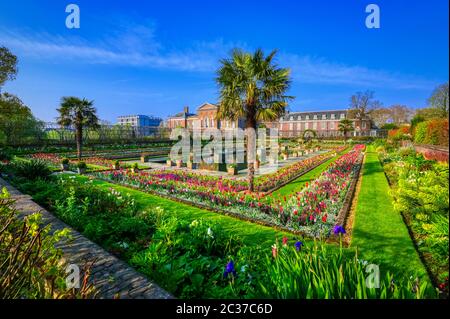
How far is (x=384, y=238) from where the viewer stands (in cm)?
489

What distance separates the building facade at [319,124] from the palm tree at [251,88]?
176ft

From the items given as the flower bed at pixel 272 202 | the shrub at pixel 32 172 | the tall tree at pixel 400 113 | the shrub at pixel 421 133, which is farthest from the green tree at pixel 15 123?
the tall tree at pixel 400 113

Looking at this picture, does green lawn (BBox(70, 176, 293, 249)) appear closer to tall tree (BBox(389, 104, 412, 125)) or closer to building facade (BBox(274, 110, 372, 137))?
building facade (BBox(274, 110, 372, 137))

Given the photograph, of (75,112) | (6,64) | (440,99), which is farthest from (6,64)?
(440,99)

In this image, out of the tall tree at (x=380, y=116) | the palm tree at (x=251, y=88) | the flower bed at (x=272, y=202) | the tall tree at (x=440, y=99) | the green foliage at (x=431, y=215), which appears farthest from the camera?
the tall tree at (x=380, y=116)

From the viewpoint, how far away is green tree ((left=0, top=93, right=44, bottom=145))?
65.2 ft

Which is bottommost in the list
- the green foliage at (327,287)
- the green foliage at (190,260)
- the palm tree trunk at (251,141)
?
the green foliage at (190,260)

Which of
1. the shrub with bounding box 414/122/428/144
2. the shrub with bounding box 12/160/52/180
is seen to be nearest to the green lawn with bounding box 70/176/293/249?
the shrub with bounding box 12/160/52/180

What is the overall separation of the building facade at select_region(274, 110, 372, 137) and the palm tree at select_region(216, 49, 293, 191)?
176 feet

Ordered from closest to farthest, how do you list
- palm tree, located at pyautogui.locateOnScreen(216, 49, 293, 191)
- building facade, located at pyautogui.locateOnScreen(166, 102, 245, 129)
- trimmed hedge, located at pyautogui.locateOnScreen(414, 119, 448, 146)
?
palm tree, located at pyautogui.locateOnScreen(216, 49, 293, 191) < trimmed hedge, located at pyautogui.locateOnScreen(414, 119, 448, 146) < building facade, located at pyautogui.locateOnScreen(166, 102, 245, 129)

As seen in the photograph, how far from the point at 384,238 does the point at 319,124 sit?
6780 cm

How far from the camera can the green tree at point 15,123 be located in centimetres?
1986

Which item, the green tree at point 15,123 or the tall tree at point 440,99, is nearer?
the green tree at point 15,123

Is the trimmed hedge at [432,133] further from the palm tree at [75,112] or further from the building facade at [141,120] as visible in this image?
the building facade at [141,120]
